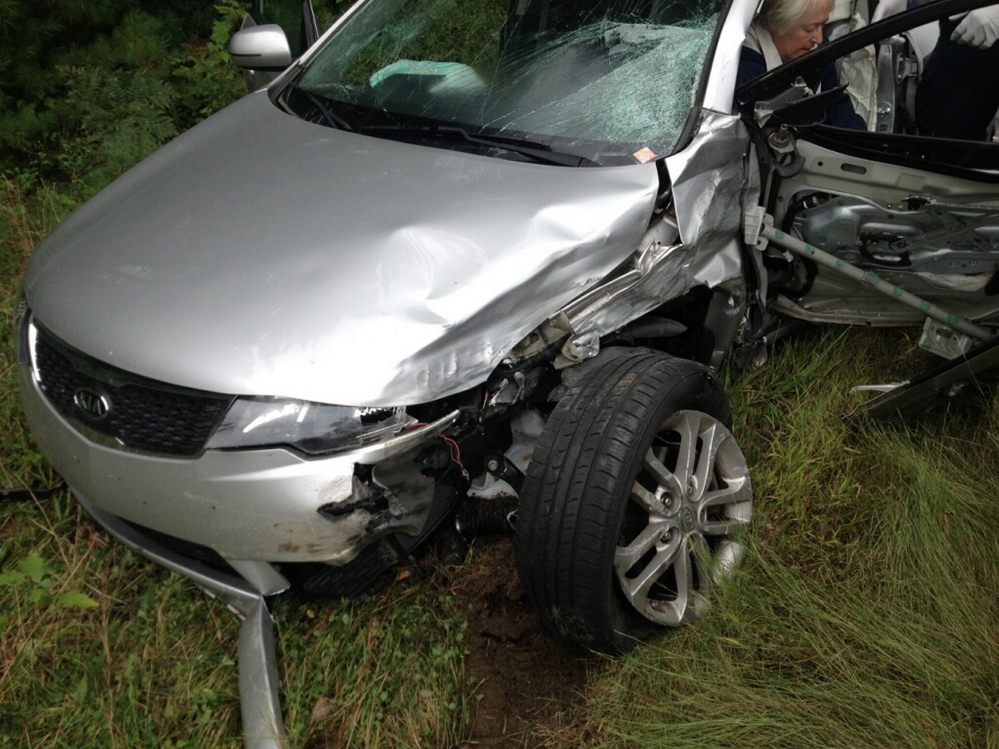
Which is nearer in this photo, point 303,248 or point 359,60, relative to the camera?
point 303,248

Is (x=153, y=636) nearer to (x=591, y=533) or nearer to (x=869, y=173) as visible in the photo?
(x=591, y=533)

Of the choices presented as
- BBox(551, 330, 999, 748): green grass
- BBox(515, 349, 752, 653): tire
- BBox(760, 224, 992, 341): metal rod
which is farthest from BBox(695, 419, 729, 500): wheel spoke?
BBox(760, 224, 992, 341): metal rod

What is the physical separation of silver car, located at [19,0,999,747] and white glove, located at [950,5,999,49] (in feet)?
2.92

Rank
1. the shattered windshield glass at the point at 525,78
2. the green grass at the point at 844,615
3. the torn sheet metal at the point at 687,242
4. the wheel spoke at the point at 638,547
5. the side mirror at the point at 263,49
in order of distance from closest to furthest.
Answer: the green grass at the point at 844,615 < the wheel spoke at the point at 638,547 < the torn sheet metal at the point at 687,242 < the shattered windshield glass at the point at 525,78 < the side mirror at the point at 263,49

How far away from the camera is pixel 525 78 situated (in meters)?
2.92

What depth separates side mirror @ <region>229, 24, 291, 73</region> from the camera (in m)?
3.42

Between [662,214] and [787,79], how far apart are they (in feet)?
1.90

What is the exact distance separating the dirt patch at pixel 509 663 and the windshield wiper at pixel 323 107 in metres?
1.35

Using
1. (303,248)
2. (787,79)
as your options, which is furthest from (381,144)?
(787,79)

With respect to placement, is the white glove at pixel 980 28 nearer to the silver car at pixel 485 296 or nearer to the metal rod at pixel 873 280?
the silver car at pixel 485 296

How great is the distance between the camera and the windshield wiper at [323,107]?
298cm

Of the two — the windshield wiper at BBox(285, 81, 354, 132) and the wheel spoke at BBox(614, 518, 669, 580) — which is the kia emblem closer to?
the windshield wiper at BBox(285, 81, 354, 132)

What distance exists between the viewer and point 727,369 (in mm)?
3252

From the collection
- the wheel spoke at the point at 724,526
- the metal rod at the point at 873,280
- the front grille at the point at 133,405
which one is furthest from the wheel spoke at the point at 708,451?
the front grille at the point at 133,405
